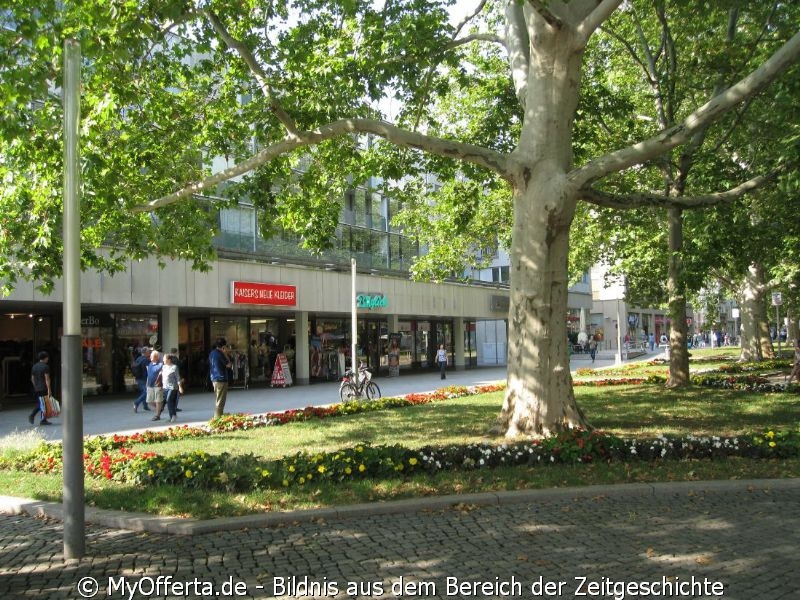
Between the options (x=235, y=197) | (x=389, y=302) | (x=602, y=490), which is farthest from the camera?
(x=389, y=302)

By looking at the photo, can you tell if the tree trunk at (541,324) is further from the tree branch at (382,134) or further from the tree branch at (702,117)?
the tree branch at (382,134)

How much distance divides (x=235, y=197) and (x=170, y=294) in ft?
28.5

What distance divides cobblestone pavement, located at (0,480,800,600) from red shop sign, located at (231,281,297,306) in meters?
16.0

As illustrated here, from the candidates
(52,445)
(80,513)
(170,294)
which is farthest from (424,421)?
(170,294)

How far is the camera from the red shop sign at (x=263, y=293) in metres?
22.5

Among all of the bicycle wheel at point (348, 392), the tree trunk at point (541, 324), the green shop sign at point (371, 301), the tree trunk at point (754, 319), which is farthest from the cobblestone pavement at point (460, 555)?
the tree trunk at point (754, 319)

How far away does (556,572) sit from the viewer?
4863 millimetres

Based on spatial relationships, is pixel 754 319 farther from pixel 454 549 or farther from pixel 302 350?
pixel 454 549

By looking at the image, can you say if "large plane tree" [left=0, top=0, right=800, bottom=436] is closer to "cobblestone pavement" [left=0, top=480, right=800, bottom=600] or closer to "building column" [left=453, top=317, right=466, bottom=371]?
"cobblestone pavement" [left=0, top=480, right=800, bottom=600]

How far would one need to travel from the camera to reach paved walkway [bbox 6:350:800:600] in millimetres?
4605

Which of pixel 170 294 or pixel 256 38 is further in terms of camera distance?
pixel 170 294

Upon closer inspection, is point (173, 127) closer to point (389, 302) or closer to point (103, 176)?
point (103, 176)

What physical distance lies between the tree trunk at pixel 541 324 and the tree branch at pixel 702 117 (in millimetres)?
598

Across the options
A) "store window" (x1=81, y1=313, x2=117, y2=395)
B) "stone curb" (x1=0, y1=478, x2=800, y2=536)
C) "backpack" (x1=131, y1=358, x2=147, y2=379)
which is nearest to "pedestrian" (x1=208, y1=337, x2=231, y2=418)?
"backpack" (x1=131, y1=358, x2=147, y2=379)
